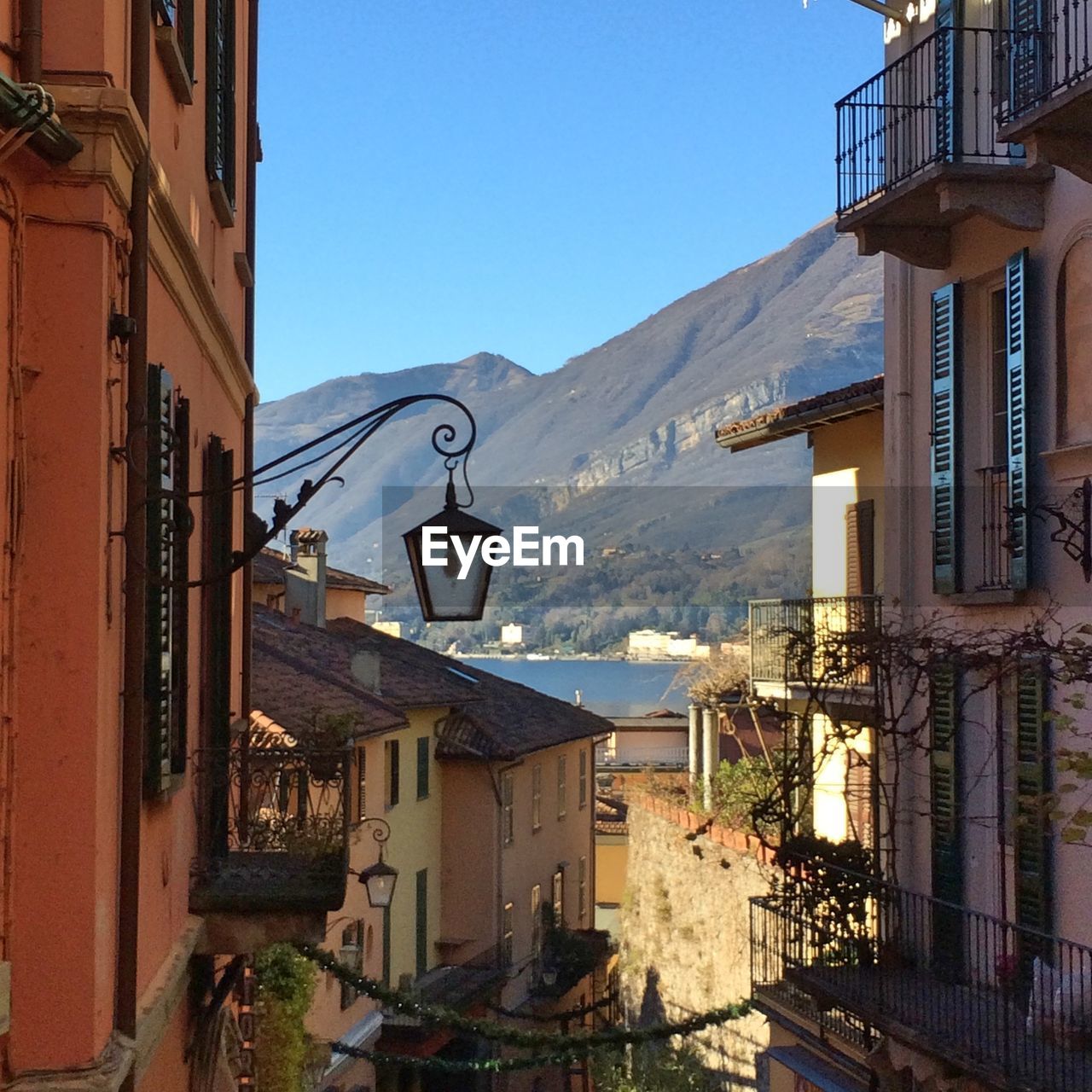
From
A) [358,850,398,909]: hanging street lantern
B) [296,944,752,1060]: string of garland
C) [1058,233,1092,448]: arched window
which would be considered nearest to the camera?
[1058,233,1092,448]: arched window

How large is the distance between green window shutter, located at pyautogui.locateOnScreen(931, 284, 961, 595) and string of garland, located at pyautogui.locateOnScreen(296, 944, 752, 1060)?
5.42 meters

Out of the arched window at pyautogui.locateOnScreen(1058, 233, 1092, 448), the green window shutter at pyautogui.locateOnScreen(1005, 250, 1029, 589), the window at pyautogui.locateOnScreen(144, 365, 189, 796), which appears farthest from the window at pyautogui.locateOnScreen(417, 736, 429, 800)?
the window at pyautogui.locateOnScreen(144, 365, 189, 796)

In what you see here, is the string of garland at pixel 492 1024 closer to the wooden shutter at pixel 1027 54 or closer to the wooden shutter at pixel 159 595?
the wooden shutter at pixel 159 595

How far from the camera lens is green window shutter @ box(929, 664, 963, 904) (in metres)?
14.3

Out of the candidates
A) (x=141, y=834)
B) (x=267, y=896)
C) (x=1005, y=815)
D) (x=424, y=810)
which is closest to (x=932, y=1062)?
(x=1005, y=815)

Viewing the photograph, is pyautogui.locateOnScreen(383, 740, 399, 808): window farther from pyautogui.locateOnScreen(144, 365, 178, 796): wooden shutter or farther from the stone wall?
pyautogui.locateOnScreen(144, 365, 178, 796): wooden shutter

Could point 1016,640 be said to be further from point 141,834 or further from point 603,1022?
point 603,1022

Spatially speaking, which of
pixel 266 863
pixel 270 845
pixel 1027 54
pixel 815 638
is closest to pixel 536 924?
pixel 815 638

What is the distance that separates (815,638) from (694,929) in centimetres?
895

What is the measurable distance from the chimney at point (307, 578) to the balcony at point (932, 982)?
1698 centimetres

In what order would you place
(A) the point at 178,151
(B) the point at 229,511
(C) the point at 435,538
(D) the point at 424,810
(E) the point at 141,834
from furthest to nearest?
(D) the point at 424,810
(B) the point at 229,511
(A) the point at 178,151
(C) the point at 435,538
(E) the point at 141,834

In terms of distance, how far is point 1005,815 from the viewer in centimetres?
1356

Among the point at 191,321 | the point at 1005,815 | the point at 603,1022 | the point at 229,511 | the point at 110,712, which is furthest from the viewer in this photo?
the point at 603,1022

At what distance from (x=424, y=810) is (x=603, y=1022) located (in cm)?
825
